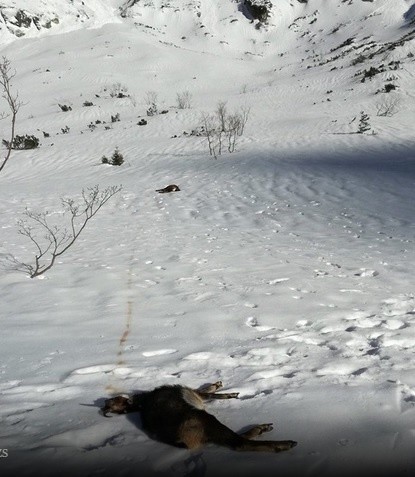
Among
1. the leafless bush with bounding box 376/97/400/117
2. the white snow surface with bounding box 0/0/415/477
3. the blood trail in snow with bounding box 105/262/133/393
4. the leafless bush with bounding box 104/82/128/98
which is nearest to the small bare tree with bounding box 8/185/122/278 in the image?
the white snow surface with bounding box 0/0/415/477

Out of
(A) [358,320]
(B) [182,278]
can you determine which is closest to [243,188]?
(B) [182,278]

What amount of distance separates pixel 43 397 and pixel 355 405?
5.21 ft

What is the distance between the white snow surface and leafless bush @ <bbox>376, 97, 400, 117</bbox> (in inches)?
11.4

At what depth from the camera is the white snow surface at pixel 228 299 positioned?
180 cm

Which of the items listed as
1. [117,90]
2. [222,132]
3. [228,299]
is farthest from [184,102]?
[228,299]

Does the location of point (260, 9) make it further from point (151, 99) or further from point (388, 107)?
point (388, 107)

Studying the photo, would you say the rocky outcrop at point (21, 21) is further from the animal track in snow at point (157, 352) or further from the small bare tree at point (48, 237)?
the animal track in snow at point (157, 352)

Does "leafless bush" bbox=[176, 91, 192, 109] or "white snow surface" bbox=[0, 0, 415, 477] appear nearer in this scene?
"white snow surface" bbox=[0, 0, 415, 477]

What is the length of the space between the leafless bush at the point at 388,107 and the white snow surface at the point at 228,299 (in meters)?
0.29

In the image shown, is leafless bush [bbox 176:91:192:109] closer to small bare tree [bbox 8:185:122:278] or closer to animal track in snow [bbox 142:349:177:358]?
small bare tree [bbox 8:185:122:278]

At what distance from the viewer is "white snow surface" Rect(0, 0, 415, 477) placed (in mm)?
1801

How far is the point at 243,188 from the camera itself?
340 inches

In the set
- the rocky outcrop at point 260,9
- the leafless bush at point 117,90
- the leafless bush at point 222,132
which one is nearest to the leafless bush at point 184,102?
the leafless bush at point 222,132

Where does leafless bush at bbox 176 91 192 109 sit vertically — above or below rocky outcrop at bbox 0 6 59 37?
below
